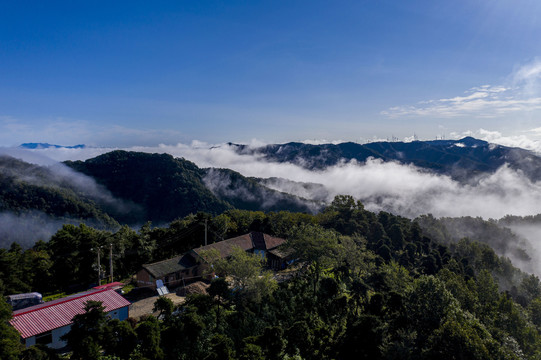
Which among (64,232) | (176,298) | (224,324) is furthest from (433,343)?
(64,232)

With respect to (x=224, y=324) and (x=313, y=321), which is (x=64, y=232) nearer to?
(x=224, y=324)

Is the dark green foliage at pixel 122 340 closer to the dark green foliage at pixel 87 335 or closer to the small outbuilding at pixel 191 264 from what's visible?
the dark green foliage at pixel 87 335

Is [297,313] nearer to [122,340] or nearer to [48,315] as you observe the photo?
[122,340]

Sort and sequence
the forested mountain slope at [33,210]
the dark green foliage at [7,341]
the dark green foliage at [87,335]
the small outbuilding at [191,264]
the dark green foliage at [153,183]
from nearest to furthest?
the dark green foliage at [7,341] < the dark green foliage at [87,335] < the small outbuilding at [191,264] < the forested mountain slope at [33,210] < the dark green foliage at [153,183]

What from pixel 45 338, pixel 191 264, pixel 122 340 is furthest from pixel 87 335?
pixel 191 264

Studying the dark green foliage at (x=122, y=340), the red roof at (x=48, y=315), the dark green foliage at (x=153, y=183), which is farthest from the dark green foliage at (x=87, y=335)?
the dark green foliage at (x=153, y=183)

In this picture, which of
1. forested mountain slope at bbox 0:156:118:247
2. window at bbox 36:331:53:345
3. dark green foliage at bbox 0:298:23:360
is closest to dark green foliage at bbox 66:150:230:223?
forested mountain slope at bbox 0:156:118:247
